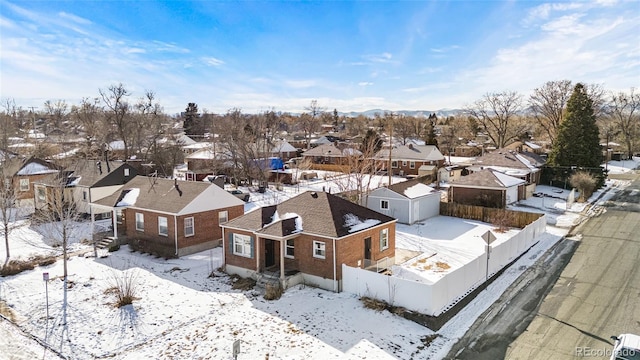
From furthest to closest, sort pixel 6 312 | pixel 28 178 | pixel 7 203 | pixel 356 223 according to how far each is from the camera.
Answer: pixel 28 178, pixel 7 203, pixel 356 223, pixel 6 312

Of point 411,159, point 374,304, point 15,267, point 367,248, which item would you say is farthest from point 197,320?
point 411,159

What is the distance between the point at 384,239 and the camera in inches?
896

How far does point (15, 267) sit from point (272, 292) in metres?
15.0

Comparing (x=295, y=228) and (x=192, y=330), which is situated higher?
(x=295, y=228)

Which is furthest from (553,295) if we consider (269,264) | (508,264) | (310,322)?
(269,264)

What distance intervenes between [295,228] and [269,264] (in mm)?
2733

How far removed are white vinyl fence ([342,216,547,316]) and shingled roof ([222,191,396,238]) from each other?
2136 millimetres

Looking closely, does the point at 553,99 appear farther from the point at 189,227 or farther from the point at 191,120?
the point at 191,120

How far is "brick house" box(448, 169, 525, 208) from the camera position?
37.1m

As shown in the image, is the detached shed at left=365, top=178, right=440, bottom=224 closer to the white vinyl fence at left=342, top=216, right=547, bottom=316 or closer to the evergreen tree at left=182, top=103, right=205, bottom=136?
the white vinyl fence at left=342, top=216, right=547, bottom=316

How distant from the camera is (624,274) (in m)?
21.5

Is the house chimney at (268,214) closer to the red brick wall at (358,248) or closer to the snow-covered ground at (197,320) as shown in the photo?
the snow-covered ground at (197,320)

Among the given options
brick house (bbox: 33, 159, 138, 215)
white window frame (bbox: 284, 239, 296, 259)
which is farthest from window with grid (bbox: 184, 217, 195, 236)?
brick house (bbox: 33, 159, 138, 215)

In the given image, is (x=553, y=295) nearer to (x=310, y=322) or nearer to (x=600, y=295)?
(x=600, y=295)
